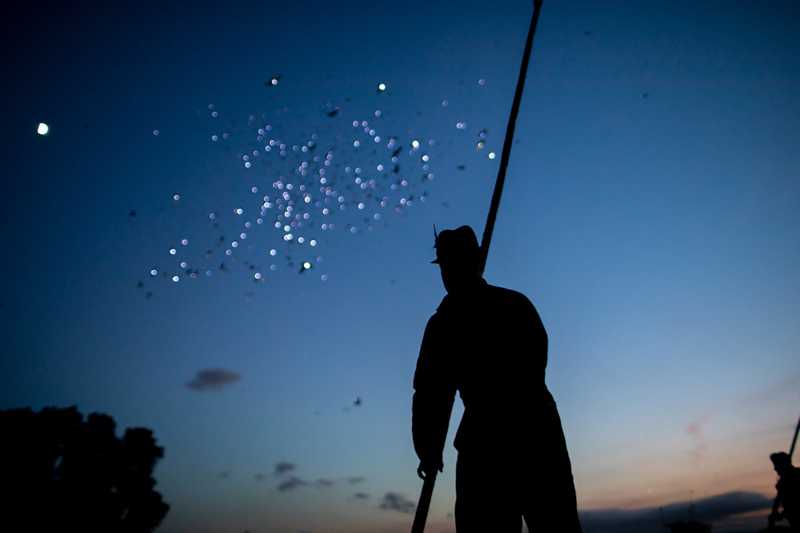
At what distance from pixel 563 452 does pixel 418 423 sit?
1.00m

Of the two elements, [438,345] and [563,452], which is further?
[438,345]

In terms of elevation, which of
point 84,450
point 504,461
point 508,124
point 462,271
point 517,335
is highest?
point 84,450

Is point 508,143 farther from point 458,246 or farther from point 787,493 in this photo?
point 787,493

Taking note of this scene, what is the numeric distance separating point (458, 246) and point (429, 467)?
1628mm

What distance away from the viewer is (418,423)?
303cm

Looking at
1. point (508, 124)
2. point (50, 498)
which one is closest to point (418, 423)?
point (508, 124)

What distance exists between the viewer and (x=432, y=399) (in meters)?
3.04

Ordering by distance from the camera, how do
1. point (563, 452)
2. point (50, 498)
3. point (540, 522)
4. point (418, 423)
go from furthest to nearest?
point (50, 498) < point (418, 423) < point (563, 452) < point (540, 522)

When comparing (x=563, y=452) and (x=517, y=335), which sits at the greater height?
(x=517, y=335)

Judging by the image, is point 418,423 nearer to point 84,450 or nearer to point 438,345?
point 438,345

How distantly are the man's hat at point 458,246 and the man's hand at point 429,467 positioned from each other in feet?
4.85

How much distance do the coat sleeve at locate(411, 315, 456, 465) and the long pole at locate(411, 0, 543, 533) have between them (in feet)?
0.33

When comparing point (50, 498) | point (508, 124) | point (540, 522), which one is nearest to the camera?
point (540, 522)

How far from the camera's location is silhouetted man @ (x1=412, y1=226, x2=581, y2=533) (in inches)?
107
